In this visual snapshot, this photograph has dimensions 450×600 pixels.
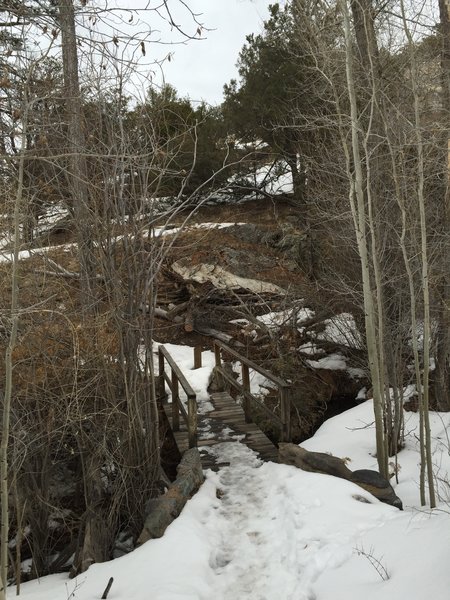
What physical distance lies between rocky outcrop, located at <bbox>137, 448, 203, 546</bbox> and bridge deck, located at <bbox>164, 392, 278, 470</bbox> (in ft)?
1.71

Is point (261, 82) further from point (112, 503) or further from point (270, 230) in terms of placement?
point (112, 503)

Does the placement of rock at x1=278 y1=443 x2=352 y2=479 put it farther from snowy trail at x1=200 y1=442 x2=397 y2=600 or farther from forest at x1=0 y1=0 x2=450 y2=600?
forest at x1=0 y1=0 x2=450 y2=600

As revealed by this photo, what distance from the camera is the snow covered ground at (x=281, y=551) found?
338cm

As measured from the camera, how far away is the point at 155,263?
17.5ft

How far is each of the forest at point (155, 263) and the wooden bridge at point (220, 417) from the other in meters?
Result: 0.73

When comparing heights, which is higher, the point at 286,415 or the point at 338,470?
the point at 286,415

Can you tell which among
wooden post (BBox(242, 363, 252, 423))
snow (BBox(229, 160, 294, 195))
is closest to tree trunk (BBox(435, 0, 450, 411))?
wooden post (BBox(242, 363, 252, 423))

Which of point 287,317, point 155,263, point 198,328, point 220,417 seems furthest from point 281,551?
point 198,328

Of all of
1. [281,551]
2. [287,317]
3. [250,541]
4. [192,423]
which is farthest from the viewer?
[287,317]

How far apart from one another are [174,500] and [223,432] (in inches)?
101

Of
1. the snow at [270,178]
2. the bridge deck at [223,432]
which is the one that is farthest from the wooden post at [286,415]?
the snow at [270,178]

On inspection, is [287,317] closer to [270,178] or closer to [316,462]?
[316,462]

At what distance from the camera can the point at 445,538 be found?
3.35 metres

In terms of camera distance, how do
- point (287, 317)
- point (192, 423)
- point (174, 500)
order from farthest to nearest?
1. point (287, 317)
2. point (192, 423)
3. point (174, 500)
